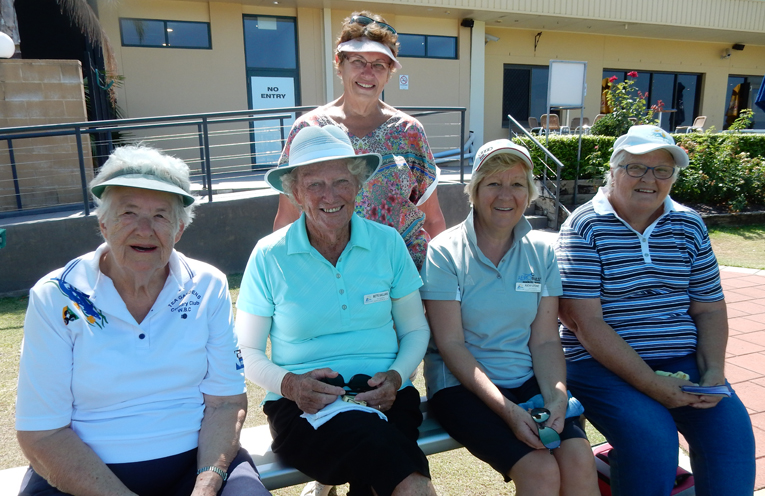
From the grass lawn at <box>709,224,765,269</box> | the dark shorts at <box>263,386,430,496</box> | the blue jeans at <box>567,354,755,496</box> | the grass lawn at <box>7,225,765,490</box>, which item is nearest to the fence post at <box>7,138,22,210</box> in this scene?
the grass lawn at <box>7,225,765,490</box>

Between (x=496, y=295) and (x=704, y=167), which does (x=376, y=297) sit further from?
(x=704, y=167)

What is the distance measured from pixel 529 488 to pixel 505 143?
1297mm

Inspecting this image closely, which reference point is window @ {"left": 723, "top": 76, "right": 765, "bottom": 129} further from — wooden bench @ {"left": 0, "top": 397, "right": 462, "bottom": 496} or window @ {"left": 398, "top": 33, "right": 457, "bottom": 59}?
wooden bench @ {"left": 0, "top": 397, "right": 462, "bottom": 496}

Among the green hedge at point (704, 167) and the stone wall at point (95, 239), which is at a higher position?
the green hedge at point (704, 167)

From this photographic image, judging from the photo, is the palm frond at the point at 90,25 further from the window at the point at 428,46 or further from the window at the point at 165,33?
the window at the point at 428,46

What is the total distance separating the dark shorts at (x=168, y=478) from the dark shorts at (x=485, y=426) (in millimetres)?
767

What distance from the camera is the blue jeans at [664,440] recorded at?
193cm

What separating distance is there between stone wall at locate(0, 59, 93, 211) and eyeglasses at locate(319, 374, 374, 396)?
683 centimetres

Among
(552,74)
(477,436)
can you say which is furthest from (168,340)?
(552,74)

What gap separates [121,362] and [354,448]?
2.61ft

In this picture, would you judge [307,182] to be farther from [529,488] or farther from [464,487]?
[464,487]

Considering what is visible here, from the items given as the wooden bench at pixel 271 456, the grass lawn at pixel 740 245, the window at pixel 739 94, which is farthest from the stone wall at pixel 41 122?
the window at pixel 739 94

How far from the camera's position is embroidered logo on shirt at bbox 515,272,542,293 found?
2.14 m

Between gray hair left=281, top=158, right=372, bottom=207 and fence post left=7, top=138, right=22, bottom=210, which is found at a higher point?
gray hair left=281, top=158, right=372, bottom=207
